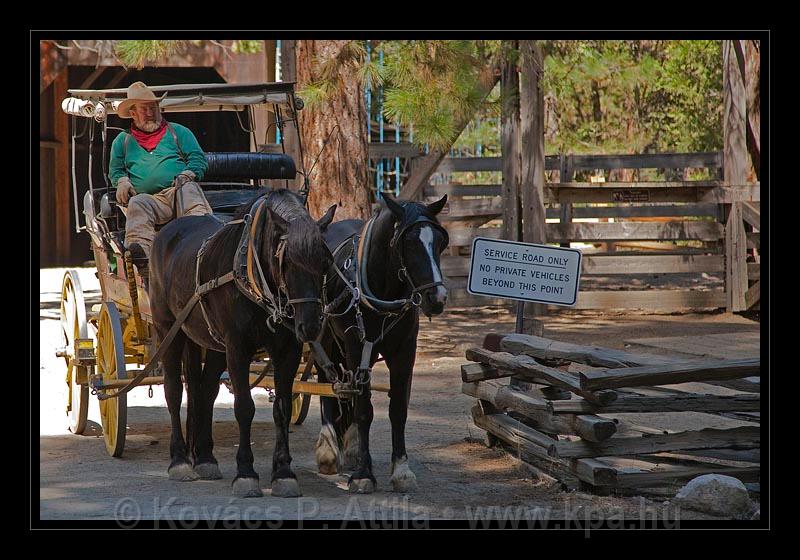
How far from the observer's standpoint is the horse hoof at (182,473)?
718 centimetres

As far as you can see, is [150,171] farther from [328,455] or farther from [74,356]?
[328,455]

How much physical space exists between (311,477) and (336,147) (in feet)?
18.6

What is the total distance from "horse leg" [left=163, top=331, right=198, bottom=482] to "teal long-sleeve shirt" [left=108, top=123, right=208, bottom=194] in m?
1.47

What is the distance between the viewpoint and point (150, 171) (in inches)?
330

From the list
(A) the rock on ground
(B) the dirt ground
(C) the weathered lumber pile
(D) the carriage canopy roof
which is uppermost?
(D) the carriage canopy roof

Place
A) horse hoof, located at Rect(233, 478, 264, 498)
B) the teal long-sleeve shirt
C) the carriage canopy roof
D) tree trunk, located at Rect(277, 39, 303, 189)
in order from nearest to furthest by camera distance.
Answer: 1. horse hoof, located at Rect(233, 478, 264, 498)
2. the teal long-sleeve shirt
3. the carriage canopy roof
4. tree trunk, located at Rect(277, 39, 303, 189)

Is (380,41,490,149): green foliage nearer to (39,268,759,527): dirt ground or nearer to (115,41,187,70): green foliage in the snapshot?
(115,41,187,70): green foliage

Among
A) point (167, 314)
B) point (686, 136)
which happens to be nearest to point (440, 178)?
point (686, 136)

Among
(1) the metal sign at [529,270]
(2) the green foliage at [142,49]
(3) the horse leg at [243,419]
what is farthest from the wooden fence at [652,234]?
(3) the horse leg at [243,419]

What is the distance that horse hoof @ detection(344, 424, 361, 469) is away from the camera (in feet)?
23.9

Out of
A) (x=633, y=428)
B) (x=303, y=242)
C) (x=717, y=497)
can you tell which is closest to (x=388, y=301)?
(x=303, y=242)

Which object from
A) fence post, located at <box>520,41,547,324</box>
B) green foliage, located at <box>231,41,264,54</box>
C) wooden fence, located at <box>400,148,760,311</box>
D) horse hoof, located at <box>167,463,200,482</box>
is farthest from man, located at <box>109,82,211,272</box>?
green foliage, located at <box>231,41,264,54</box>

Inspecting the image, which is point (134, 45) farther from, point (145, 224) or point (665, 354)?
point (665, 354)
